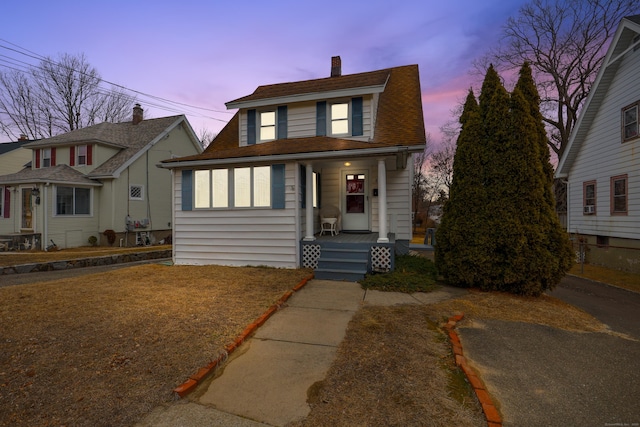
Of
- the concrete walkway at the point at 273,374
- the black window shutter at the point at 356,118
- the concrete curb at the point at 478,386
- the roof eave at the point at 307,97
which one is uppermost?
the roof eave at the point at 307,97

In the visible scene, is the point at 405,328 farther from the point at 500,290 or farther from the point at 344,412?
the point at 500,290

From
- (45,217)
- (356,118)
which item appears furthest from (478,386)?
(45,217)

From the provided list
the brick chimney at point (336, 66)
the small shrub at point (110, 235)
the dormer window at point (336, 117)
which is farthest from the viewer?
the small shrub at point (110, 235)

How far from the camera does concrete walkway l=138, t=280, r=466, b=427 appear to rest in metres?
2.31

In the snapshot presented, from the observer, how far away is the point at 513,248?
5.78 metres

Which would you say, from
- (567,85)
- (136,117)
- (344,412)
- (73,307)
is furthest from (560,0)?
(136,117)

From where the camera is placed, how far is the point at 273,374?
295 cm

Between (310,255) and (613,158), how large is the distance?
1204cm

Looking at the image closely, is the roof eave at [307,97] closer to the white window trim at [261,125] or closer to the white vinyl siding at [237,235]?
the white window trim at [261,125]

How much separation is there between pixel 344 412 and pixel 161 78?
24307mm

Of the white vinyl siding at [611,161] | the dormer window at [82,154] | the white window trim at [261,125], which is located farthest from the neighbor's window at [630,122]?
the dormer window at [82,154]

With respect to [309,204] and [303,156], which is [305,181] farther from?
[303,156]

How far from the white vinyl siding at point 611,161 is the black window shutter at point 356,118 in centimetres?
925

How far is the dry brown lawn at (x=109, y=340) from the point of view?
2.40 metres
